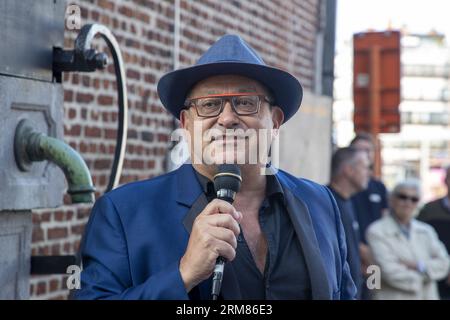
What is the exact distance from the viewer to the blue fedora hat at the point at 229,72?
113 inches

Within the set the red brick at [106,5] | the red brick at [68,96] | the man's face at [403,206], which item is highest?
the red brick at [106,5]

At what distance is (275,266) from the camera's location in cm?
276

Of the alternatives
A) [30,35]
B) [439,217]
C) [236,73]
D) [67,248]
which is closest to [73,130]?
[67,248]

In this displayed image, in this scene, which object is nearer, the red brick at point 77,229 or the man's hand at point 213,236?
the man's hand at point 213,236

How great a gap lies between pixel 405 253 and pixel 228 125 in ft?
15.4

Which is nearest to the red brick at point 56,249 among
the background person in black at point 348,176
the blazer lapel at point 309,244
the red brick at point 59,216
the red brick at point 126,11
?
the red brick at point 59,216

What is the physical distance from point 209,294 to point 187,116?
618 mm

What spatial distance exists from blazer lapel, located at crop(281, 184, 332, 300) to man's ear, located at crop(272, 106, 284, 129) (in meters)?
0.23

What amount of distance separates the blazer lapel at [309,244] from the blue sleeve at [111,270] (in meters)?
0.41

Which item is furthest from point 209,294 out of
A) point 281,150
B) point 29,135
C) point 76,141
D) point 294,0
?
point 294,0

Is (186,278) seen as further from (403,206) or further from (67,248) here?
(403,206)

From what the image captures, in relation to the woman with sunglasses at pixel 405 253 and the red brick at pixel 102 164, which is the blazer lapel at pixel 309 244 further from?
the woman with sunglasses at pixel 405 253

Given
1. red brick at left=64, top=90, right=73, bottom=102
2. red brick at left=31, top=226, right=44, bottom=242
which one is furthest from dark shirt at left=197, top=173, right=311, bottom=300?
red brick at left=64, top=90, right=73, bottom=102

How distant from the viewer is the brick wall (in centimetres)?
524
